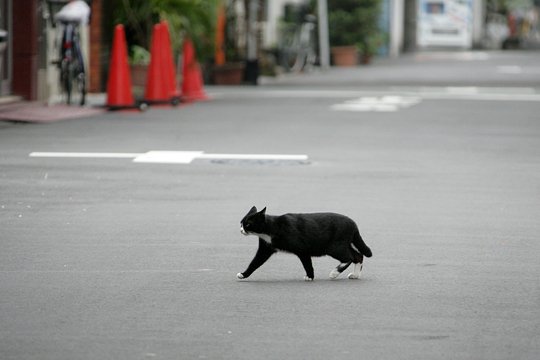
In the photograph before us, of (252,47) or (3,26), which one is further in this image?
(252,47)

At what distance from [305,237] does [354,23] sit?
3911cm

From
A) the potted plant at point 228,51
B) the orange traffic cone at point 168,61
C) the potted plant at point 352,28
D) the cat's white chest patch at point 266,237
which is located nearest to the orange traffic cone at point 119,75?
the orange traffic cone at point 168,61

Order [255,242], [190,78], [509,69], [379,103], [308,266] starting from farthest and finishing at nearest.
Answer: [509,69] → [190,78] → [379,103] → [255,242] → [308,266]

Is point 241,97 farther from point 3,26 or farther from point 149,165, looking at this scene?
point 149,165

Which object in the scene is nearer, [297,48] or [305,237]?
[305,237]

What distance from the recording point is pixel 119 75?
2166cm

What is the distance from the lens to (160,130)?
1833 cm

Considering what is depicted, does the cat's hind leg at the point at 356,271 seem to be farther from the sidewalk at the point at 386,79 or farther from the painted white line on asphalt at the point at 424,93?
the painted white line on asphalt at the point at 424,93

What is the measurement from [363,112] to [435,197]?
10484 millimetres

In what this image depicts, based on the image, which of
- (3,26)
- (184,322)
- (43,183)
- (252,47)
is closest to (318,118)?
(3,26)

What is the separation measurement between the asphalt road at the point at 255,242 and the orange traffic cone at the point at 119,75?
194 cm

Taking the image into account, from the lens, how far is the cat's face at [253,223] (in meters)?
7.75

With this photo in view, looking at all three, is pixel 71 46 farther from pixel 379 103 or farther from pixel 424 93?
pixel 424 93

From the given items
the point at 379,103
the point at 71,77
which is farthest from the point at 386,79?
the point at 71,77
